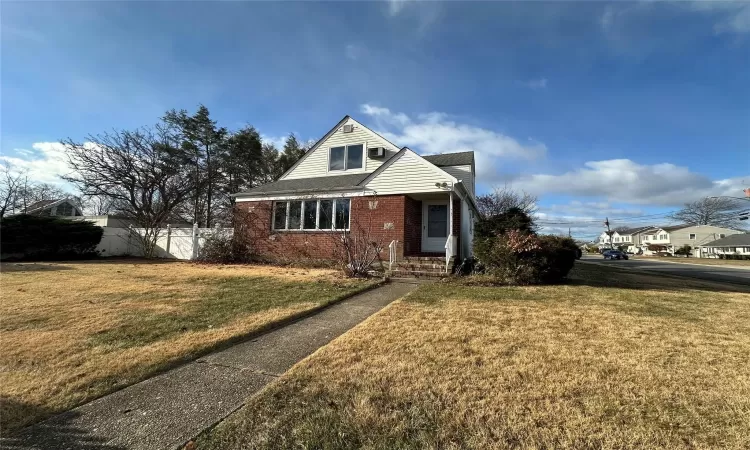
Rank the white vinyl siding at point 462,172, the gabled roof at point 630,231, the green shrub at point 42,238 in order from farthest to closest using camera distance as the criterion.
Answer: the gabled roof at point 630,231 → the white vinyl siding at point 462,172 → the green shrub at point 42,238

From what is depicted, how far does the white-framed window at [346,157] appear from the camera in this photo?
16.9 meters

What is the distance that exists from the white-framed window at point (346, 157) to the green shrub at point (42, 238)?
13.9 m

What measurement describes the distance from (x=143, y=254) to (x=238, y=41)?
14668 mm

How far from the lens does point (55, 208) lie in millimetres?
35219

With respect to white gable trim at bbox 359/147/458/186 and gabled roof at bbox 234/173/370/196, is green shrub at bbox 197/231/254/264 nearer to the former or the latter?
gabled roof at bbox 234/173/370/196

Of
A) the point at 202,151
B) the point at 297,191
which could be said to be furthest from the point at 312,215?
the point at 202,151

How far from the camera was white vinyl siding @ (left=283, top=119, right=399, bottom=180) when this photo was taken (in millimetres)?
16516

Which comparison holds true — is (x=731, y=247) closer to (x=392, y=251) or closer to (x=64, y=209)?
(x=392, y=251)

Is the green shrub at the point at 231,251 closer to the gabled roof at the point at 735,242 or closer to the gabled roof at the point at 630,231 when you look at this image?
the gabled roof at the point at 735,242

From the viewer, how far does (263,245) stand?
50.5ft

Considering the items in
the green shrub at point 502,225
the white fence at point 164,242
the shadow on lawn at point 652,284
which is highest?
the green shrub at point 502,225

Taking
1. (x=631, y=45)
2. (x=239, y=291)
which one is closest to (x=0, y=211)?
(x=239, y=291)

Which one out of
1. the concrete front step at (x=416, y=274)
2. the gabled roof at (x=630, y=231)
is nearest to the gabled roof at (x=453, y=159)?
the concrete front step at (x=416, y=274)

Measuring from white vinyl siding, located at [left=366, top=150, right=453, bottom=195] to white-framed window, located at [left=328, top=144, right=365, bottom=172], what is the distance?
386 cm
